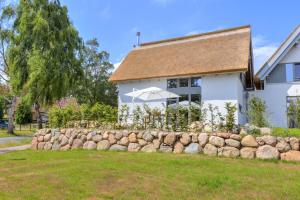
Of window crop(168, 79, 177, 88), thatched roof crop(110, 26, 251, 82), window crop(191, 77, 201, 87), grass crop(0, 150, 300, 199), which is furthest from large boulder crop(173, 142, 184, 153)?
window crop(168, 79, 177, 88)

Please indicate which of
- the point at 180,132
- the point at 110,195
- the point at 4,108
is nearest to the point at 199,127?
the point at 180,132

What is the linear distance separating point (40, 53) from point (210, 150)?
1752 centimetres

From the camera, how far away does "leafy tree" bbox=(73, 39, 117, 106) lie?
38.2 meters

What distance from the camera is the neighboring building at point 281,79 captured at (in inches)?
701

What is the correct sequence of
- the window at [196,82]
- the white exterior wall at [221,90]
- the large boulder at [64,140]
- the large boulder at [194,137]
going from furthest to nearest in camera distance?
1. the window at [196,82]
2. the white exterior wall at [221,90]
3. the large boulder at [64,140]
4. the large boulder at [194,137]

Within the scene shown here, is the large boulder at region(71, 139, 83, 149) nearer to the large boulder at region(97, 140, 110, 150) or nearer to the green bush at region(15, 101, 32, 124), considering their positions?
the large boulder at region(97, 140, 110, 150)

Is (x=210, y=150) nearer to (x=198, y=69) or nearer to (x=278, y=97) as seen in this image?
(x=198, y=69)

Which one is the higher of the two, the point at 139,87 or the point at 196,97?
the point at 139,87

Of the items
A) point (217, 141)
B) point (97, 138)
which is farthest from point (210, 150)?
point (97, 138)

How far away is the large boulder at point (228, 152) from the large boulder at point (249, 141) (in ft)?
1.04

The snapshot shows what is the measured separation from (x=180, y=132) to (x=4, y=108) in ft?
129

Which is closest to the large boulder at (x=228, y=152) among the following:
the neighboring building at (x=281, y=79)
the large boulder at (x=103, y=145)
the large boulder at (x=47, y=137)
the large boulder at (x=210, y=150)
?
the large boulder at (x=210, y=150)

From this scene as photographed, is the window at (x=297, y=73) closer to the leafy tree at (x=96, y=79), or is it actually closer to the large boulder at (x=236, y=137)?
the large boulder at (x=236, y=137)

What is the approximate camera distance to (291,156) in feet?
25.9
